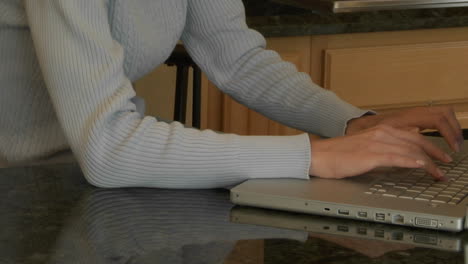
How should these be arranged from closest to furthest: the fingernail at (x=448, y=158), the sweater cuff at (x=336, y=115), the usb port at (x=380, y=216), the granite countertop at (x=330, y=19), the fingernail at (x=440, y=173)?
the usb port at (x=380, y=216) < the fingernail at (x=440, y=173) < the fingernail at (x=448, y=158) < the sweater cuff at (x=336, y=115) < the granite countertop at (x=330, y=19)

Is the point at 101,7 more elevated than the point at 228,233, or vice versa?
the point at 101,7

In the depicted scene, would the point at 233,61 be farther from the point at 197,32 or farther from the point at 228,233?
the point at 228,233

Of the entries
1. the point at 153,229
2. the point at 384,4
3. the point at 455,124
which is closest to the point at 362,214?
the point at 153,229

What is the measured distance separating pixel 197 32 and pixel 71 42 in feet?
1.78

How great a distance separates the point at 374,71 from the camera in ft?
8.00

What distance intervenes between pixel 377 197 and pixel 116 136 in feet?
1.10

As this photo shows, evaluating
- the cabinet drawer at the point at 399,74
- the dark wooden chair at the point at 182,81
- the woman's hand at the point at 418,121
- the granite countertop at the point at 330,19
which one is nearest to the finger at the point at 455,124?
the woman's hand at the point at 418,121

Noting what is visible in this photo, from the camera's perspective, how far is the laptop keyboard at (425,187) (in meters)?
1.00

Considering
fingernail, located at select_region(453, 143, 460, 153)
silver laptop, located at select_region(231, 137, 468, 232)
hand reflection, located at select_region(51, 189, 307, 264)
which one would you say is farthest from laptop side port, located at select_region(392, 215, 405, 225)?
fingernail, located at select_region(453, 143, 460, 153)

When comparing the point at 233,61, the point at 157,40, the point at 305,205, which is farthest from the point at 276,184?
the point at 233,61

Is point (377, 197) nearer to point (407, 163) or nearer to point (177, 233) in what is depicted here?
point (407, 163)

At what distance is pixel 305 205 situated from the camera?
99 cm

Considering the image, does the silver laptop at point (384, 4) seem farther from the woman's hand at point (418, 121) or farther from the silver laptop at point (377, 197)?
the silver laptop at point (377, 197)

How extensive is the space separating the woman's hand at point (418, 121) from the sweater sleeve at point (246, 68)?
88mm
